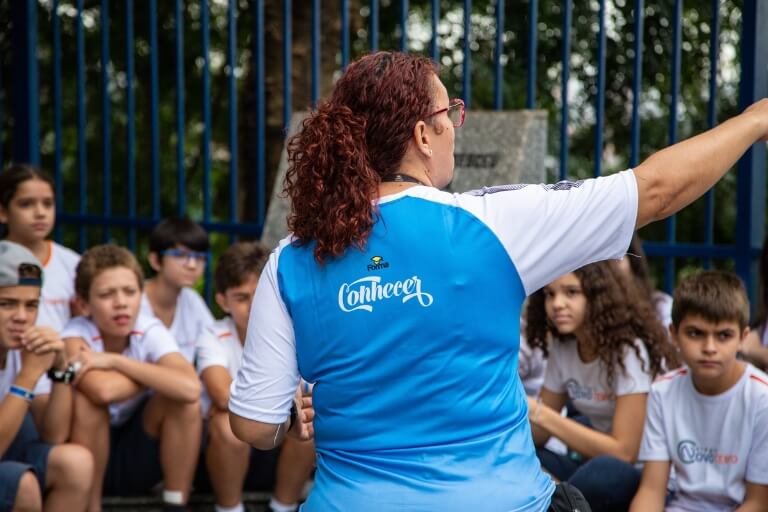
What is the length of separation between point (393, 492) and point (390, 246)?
45cm

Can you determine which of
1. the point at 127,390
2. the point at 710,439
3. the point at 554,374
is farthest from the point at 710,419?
the point at 127,390

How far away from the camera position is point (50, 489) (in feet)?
11.9

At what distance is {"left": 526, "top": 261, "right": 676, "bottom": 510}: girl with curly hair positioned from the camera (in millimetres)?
3619

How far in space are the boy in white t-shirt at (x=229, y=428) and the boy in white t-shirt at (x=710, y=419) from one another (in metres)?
1.26

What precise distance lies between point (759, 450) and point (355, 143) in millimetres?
1769

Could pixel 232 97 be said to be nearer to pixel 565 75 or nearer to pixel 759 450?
pixel 565 75

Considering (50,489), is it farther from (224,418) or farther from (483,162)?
(483,162)

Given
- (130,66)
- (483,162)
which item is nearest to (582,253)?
(483,162)

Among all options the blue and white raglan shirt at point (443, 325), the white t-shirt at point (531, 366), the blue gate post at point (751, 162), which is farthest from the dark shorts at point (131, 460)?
the blue gate post at point (751, 162)

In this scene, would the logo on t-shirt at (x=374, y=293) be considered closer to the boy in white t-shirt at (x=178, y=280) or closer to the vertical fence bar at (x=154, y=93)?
the boy in white t-shirt at (x=178, y=280)

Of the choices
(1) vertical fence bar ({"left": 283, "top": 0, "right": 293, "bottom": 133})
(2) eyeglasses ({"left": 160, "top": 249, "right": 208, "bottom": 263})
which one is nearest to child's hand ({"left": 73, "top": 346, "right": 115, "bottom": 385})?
(2) eyeglasses ({"left": 160, "top": 249, "right": 208, "bottom": 263})

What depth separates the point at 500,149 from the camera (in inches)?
179

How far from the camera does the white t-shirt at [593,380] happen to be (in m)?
3.67

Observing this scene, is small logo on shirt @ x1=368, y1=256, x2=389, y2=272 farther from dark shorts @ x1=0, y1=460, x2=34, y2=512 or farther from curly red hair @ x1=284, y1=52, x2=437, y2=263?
dark shorts @ x1=0, y1=460, x2=34, y2=512
